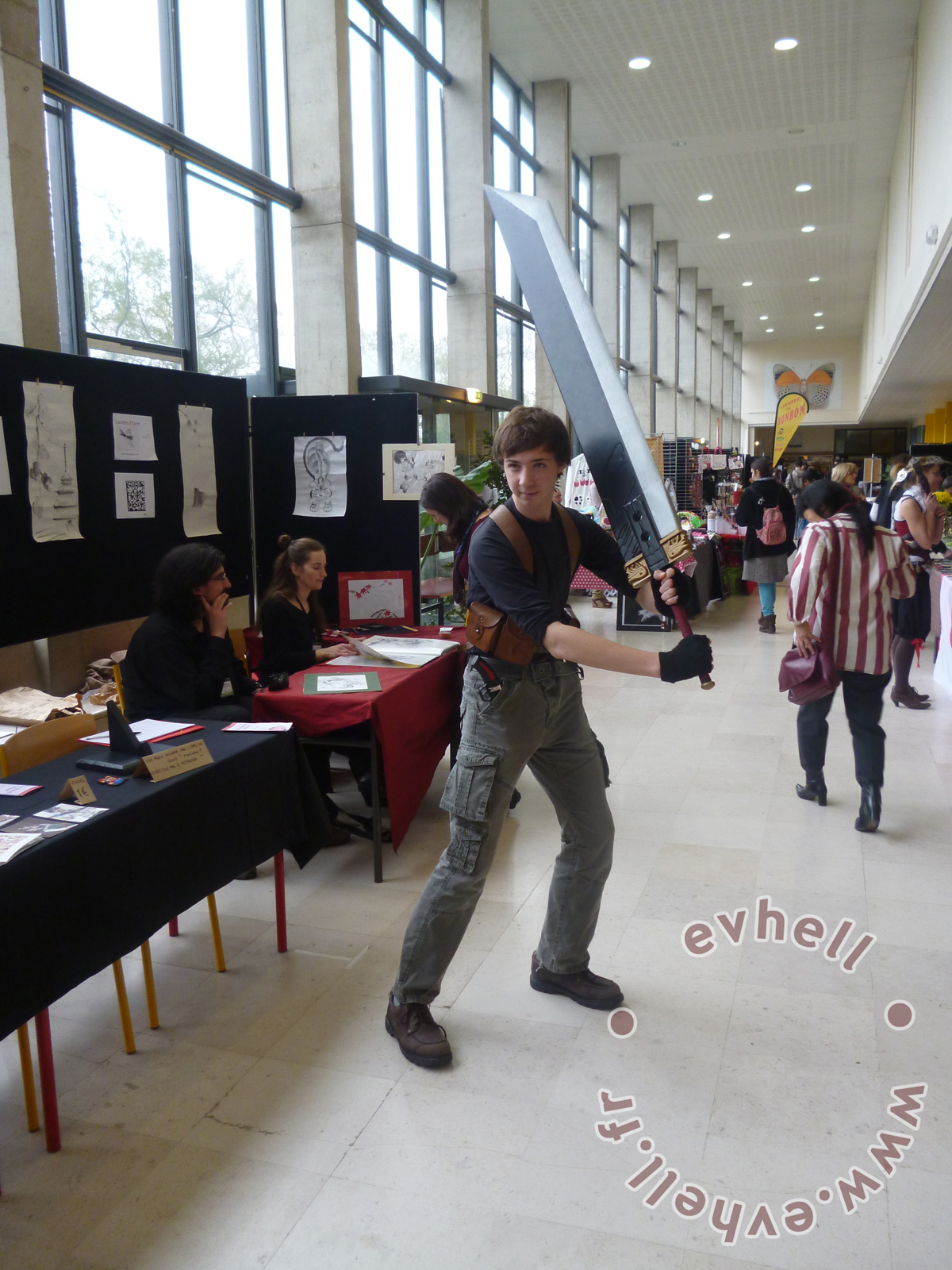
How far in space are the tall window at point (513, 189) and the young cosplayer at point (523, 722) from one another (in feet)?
29.3

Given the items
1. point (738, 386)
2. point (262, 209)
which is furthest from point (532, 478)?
point (738, 386)

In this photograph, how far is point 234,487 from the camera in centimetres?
489

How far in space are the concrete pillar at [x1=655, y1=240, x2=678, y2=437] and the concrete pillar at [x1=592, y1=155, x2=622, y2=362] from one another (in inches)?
161

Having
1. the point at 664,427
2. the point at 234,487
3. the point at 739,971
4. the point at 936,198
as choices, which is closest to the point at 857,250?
the point at 664,427

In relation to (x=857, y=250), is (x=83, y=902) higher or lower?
lower

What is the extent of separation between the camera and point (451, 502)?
411cm

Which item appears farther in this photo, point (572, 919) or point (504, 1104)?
point (572, 919)

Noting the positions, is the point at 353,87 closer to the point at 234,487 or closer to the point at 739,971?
the point at 234,487

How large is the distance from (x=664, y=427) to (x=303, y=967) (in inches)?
691

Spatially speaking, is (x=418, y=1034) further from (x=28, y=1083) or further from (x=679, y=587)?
(x=679, y=587)

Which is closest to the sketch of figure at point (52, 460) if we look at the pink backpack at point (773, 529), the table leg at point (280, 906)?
the table leg at point (280, 906)

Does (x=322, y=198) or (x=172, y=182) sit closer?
(x=172, y=182)

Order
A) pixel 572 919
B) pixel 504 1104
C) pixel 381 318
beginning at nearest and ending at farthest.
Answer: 1. pixel 504 1104
2. pixel 572 919
3. pixel 381 318

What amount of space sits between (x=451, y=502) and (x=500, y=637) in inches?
82.0
